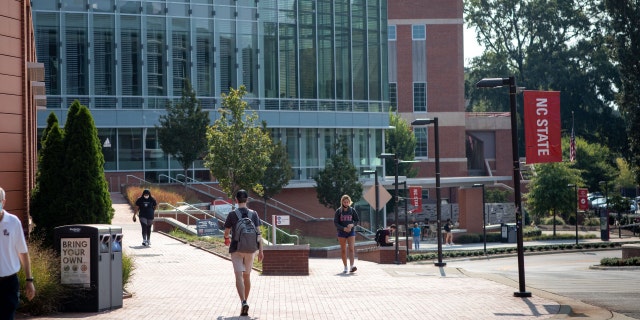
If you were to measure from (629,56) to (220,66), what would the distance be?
71.9 feet

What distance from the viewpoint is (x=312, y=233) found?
51.3 metres

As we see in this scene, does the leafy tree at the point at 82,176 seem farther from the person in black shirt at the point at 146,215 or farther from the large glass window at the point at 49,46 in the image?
the large glass window at the point at 49,46

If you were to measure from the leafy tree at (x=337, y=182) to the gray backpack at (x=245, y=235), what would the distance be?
3755cm

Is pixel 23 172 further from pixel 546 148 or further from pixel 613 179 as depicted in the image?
pixel 613 179

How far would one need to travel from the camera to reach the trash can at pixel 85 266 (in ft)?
49.2

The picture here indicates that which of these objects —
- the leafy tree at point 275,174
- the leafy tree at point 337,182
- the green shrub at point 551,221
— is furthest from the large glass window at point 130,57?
the green shrub at point 551,221

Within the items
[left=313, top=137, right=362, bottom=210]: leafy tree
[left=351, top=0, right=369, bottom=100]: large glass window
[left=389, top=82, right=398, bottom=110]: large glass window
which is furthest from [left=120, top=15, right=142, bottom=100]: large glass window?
[left=389, top=82, right=398, bottom=110]: large glass window

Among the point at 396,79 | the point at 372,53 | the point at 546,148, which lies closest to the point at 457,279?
the point at 546,148

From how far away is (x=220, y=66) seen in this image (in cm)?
5594

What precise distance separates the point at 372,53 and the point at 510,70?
127 ft

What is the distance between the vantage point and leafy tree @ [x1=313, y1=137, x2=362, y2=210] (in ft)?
174

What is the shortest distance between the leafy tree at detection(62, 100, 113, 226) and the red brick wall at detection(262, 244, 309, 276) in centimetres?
571

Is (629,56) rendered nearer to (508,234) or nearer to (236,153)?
(508,234)

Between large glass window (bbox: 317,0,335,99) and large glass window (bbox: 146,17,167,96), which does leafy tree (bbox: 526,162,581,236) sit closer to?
large glass window (bbox: 317,0,335,99)
